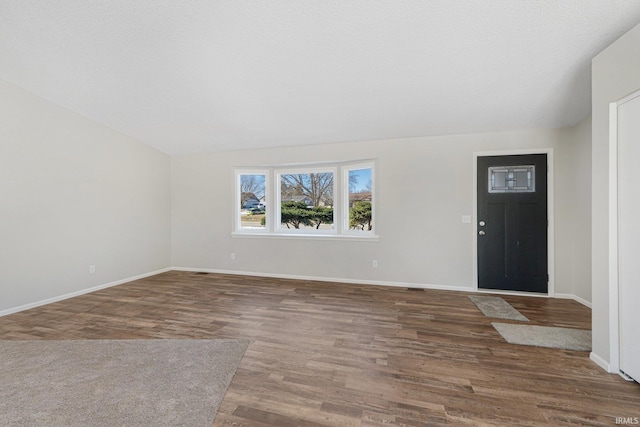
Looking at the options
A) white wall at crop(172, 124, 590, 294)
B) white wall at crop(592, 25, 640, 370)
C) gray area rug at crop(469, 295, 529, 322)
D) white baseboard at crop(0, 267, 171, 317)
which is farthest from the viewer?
white wall at crop(172, 124, 590, 294)

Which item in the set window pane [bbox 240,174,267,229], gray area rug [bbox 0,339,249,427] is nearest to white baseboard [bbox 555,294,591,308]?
gray area rug [bbox 0,339,249,427]

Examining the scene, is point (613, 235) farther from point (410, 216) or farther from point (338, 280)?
point (338, 280)

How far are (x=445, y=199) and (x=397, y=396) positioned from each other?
122 inches

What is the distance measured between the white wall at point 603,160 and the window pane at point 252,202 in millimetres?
4602

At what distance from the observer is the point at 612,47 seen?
2.02 m

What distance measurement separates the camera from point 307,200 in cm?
513

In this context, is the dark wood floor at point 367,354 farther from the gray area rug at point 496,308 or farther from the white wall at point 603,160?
the white wall at point 603,160

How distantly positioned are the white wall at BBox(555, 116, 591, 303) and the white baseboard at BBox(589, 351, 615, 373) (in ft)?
5.74

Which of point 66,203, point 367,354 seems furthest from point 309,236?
point 66,203

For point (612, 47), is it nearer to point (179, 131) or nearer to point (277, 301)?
point (277, 301)

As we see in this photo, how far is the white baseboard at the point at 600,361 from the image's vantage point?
1994 millimetres

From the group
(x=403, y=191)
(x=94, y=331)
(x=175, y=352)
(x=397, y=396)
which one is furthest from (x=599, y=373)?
(x=94, y=331)

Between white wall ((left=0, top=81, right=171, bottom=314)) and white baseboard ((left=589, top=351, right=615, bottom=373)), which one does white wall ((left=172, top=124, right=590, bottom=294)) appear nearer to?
white wall ((left=0, top=81, right=171, bottom=314))

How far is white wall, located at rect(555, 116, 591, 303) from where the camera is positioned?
3463 millimetres
